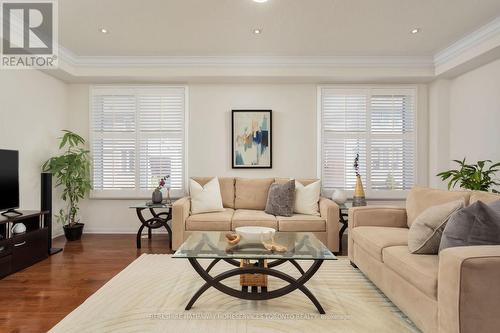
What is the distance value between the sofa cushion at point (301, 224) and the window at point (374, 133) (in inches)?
48.7

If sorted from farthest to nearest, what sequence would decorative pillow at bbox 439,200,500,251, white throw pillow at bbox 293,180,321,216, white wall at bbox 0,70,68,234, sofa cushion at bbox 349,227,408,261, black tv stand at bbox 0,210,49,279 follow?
white throw pillow at bbox 293,180,321,216 → white wall at bbox 0,70,68,234 → black tv stand at bbox 0,210,49,279 → sofa cushion at bbox 349,227,408,261 → decorative pillow at bbox 439,200,500,251

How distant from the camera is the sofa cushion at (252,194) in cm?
459

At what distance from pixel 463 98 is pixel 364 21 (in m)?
2.16

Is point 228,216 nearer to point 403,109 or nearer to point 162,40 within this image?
point 162,40

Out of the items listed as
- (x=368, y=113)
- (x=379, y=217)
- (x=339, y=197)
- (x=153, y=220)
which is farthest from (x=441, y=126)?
(x=153, y=220)

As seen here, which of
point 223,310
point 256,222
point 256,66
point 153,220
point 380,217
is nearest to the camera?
point 223,310

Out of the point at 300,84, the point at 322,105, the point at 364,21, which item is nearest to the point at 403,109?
the point at 322,105

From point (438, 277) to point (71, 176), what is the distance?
465cm

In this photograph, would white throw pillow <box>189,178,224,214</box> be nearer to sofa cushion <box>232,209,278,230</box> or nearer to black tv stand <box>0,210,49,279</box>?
sofa cushion <box>232,209,278,230</box>

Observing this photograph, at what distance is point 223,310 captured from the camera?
2398mm

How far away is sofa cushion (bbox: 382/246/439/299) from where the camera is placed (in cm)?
189

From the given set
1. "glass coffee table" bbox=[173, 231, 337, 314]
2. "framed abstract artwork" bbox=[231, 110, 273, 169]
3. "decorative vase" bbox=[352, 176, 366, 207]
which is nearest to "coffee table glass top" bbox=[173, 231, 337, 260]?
"glass coffee table" bbox=[173, 231, 337, 314]

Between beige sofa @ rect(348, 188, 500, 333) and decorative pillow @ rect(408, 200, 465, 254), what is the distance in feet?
0.21

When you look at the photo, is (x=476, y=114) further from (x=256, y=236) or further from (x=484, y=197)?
(x=256, y=236)
